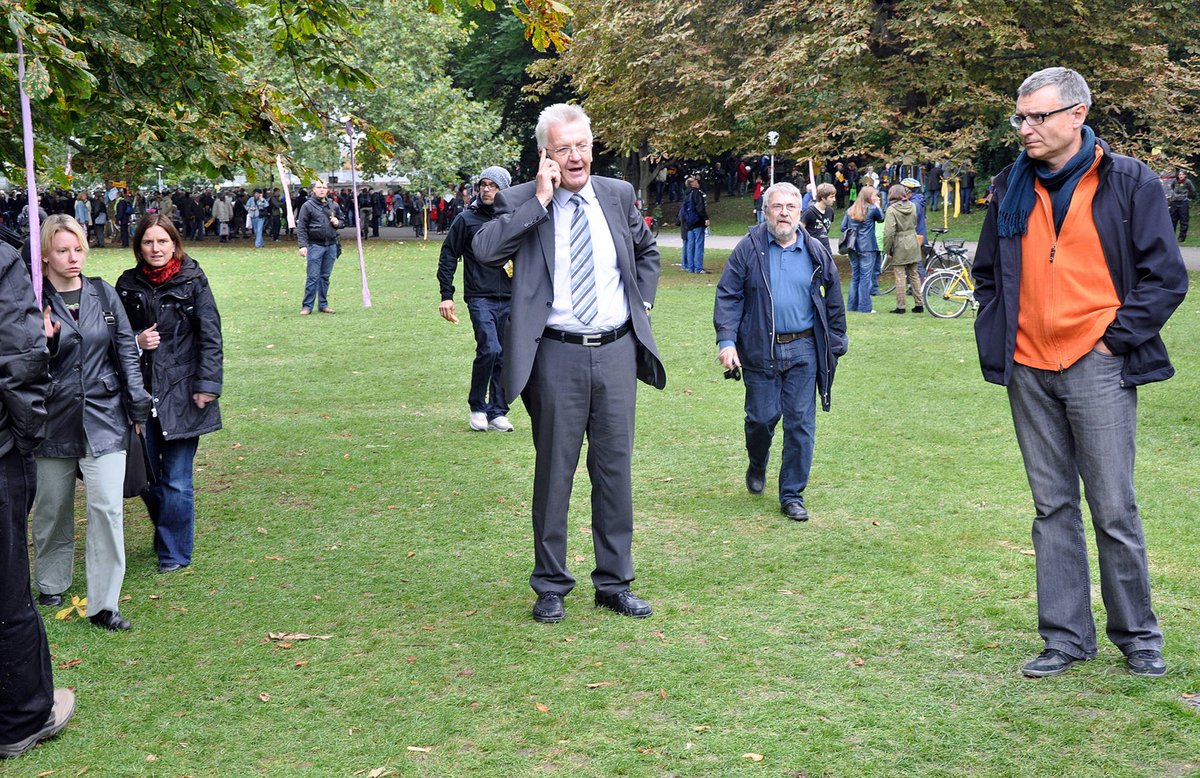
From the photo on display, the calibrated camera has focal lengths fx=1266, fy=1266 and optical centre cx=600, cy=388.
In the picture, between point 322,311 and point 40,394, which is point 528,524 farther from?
point 322,311

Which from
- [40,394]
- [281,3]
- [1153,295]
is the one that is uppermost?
[281,3]

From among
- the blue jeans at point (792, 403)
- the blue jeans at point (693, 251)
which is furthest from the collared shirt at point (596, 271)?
the blue jeans at point (693, 251)

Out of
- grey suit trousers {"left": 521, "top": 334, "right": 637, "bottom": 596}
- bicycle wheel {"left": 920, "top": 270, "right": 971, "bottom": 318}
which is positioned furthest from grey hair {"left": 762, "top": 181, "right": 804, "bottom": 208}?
bicycle wheel {"left": 920, "top": 270, "right": 971, "bottom": 318}

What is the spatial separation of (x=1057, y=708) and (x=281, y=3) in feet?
21.8

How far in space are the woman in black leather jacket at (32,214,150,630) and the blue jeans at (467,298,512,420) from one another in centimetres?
423

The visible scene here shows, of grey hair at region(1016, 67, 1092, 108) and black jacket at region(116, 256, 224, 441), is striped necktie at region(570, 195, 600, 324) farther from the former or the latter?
black jacket at region(116, 256, 224, 441)

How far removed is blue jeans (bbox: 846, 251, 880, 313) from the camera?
1925 centimetres

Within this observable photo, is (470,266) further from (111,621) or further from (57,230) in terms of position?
(111,621)

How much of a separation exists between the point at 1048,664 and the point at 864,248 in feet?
48.5

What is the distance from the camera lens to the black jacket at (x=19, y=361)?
14.2 ft

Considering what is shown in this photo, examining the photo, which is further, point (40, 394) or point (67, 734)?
point (67, 734)

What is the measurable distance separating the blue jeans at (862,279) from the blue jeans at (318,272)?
797cm

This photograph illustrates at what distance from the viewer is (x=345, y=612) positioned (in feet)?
20.2

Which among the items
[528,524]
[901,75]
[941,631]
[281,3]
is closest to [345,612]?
[528,524]
